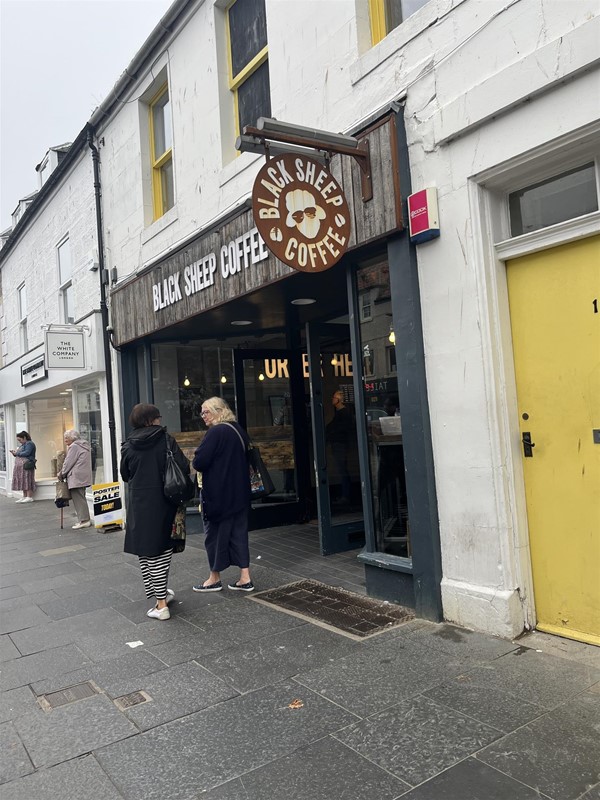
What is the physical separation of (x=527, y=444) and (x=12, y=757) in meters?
3.45

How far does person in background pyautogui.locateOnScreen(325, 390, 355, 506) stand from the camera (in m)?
6.92

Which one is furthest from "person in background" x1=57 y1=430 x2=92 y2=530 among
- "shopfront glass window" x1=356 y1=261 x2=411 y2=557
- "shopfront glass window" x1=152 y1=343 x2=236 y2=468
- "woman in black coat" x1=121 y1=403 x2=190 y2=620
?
"shopfront glass window" x1=356 y1=261 x2=411 y2=557

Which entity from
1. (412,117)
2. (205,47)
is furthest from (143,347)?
(412,117)

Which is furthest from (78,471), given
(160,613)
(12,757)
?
(12,757)

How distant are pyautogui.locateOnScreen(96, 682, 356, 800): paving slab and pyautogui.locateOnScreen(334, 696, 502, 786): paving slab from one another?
0.17 m

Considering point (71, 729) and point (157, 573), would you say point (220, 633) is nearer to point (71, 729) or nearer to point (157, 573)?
point (157, 573)

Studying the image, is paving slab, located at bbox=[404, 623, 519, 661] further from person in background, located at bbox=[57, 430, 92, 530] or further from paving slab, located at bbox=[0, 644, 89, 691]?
person in background, located at bbox=[57, 430, 92, 530]

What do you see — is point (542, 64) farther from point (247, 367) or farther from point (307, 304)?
point (247, 367)

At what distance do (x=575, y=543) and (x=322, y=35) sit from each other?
15.2ft

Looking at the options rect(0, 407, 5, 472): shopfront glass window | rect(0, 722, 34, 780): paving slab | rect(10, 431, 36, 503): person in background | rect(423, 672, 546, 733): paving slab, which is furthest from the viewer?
rect(0, 407, 5, 472): shopfront glass window

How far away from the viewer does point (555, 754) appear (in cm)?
259

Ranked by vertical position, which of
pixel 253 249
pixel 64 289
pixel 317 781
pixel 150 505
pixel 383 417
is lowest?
pixel 317 781

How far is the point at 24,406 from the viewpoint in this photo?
17.5 metres

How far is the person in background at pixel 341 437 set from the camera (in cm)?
692
